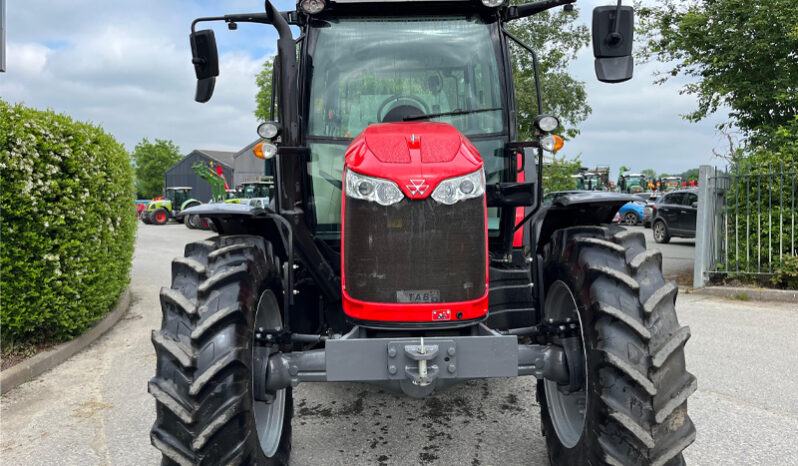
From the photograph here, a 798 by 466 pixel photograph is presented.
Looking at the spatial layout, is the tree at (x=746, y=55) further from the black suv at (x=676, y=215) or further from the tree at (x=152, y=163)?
the tree at (x=152, y=163)

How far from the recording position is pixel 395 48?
3598 millimetres

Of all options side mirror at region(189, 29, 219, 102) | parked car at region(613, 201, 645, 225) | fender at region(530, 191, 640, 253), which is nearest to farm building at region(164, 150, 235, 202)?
parked car at region(613, 201, 645, 225)

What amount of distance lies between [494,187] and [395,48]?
1092mm

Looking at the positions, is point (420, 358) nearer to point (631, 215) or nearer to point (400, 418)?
point (400, 418)

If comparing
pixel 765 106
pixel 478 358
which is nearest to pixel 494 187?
pixel 478 358

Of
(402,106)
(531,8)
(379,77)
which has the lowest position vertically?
(402,106)

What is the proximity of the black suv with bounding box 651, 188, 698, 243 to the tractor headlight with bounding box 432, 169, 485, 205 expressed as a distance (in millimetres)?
16495

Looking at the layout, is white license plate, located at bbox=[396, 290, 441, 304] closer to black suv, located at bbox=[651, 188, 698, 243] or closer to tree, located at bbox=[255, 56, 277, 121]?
black suv, located at bbox=[651, 188, 698, 243]

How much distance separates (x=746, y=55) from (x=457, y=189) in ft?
36.6

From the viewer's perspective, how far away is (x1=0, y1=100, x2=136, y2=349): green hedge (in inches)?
199

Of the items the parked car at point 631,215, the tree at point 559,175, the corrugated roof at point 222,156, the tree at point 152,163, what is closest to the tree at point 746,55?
the tree at point 559,175

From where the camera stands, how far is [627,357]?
244 cm

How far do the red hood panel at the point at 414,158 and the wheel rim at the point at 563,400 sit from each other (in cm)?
88

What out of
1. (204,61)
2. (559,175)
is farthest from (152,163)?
(204,61)
